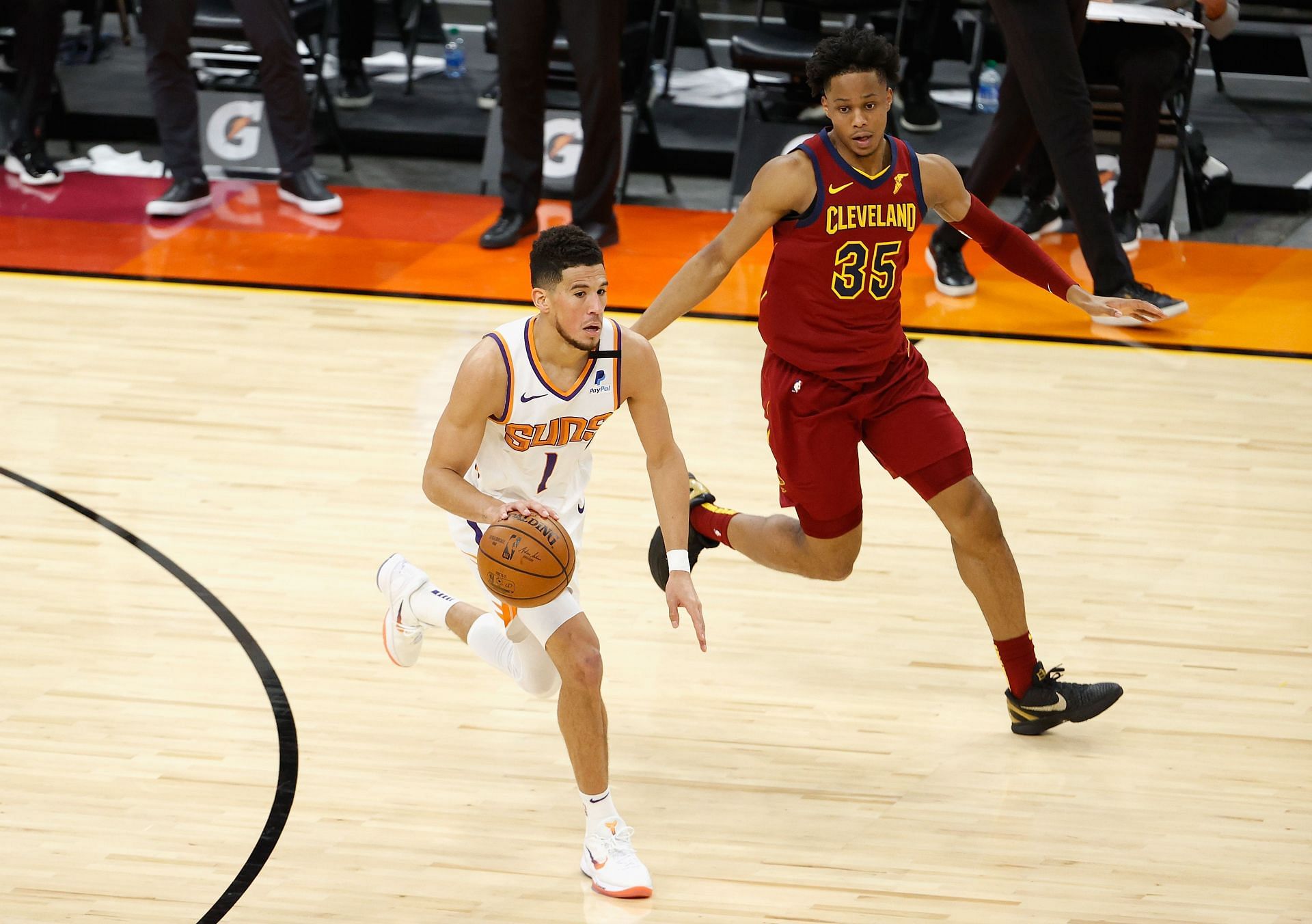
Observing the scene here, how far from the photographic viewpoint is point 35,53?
866 cm

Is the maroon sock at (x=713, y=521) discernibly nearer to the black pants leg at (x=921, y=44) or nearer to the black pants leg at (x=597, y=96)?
the black pants leg at (x=597, y=96)

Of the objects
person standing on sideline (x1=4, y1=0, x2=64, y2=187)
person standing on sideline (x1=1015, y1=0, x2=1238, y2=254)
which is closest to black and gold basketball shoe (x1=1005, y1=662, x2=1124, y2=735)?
person standing on sideline (x1=1015, y1=0, x2=1238, y2=254)

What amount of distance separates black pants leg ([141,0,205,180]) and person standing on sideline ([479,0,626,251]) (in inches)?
65.1

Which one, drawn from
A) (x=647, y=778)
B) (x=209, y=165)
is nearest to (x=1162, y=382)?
(x=647, y=778)

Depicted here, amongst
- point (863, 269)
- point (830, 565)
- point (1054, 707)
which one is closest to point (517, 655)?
point (830, 565)

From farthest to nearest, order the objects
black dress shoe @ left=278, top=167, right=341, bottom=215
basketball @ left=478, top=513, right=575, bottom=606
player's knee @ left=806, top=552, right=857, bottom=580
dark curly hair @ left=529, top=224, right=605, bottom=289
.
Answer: black dress shoe @ left=278, top=167, right=341, bottom=215 → player's knee @ left=806, top=552, right=857, bottom=580 → dark curly hair @ left=529, top=224, right=605, bottom=289 → basketball @ left=478, top=513, right=575, bottom=606

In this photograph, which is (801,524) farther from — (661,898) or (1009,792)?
(661,898)

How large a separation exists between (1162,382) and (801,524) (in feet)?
9.47

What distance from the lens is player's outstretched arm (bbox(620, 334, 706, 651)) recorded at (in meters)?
3.62

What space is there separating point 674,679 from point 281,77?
4.98 meters

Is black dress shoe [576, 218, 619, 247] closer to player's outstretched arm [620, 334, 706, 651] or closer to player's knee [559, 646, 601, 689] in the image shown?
player's outstretched arm [620, 334, 706, 651]

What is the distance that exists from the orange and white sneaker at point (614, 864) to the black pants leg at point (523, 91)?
195 inches

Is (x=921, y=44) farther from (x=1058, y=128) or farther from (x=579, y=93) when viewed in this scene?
(x=1058, y=128)

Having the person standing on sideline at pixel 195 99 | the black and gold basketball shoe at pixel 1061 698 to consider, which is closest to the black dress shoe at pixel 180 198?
the person standing on sideline at pixel 195 99
